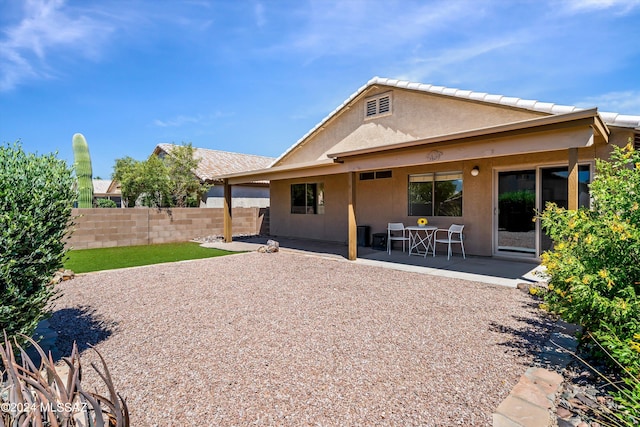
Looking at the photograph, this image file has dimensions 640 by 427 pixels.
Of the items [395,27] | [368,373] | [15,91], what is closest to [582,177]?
[395,27]

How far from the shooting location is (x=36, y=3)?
324 inches

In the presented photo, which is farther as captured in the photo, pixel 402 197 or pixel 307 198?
pixel 307 198

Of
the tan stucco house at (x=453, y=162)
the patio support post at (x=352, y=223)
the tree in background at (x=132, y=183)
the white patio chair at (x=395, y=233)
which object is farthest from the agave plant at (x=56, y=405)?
the tree in background at (x=132, y=183)

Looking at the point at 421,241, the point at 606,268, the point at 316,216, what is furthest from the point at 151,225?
the point at 606,268

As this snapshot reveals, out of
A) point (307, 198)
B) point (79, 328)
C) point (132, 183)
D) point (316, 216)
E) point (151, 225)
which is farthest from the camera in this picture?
point (132, 183)

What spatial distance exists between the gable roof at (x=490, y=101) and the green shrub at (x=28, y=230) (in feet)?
28.5

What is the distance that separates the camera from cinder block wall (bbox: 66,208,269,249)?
1215cm

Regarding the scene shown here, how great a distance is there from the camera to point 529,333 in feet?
13.7

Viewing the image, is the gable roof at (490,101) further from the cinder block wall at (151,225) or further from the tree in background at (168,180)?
the tree in background at (168,180)

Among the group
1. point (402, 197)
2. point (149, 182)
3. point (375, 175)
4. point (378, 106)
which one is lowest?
point (402, 197)

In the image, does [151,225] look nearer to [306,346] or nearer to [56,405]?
[306,346]

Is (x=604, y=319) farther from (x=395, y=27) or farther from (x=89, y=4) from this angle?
(x=89, y=4)

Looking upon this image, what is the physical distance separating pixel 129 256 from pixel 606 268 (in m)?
11.7

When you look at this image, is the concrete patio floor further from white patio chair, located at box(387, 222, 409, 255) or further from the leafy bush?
the leafy bush
